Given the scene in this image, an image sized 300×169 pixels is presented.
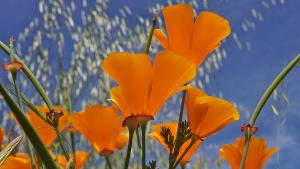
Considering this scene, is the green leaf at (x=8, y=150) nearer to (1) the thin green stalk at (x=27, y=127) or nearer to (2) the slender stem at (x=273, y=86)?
(1) the thin green stalk at (x=27, y=127)

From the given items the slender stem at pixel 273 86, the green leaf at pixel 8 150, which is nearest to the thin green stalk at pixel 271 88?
the slender stem at pixel 273 86

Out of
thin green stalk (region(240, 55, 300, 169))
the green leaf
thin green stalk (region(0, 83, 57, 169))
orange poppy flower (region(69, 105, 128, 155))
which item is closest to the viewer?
thin green stalk (region(0, 83, 57, 169))

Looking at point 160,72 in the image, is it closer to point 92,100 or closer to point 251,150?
point 251,150

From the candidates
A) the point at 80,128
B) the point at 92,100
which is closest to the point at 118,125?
the point at 80,128

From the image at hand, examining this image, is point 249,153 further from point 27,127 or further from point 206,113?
point 27,127

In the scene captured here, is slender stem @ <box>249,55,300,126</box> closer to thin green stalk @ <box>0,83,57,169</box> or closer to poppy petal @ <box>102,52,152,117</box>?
poppy petal @ <box>102,52,152,117</box>

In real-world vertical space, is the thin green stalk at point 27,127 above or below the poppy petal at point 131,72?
below

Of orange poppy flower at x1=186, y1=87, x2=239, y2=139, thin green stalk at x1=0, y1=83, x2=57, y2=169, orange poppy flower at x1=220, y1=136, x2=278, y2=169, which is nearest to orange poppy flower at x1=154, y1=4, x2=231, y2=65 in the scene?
orange poppy flower at x1=186, y1=87, x2=239, y2=139
